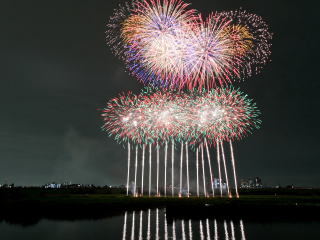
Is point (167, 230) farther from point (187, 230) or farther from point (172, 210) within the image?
point (172, 210)

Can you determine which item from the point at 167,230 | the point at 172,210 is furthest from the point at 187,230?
the point at 172,210

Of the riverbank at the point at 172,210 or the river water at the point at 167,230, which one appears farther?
the riverbank at the point at 172,210

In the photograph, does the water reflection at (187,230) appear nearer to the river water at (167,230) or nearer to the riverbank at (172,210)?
the river water at (167,230)

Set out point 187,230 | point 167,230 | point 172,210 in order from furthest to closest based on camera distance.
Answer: point 172,210 → point 167,230 → point 187,230

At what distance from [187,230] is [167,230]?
4.77 ft

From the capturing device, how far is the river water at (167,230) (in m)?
19.5

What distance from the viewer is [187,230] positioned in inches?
821

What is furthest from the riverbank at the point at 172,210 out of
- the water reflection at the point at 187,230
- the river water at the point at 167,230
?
Result: the water reflection at the point at 187,230

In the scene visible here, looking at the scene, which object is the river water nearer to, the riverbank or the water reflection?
the water reflection

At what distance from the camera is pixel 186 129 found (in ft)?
130

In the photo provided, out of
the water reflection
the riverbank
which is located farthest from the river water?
the riverbank

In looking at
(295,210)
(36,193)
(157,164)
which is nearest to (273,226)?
(295,210)

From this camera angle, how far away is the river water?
Answer: 19500 millimetres

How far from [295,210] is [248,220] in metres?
5.34
